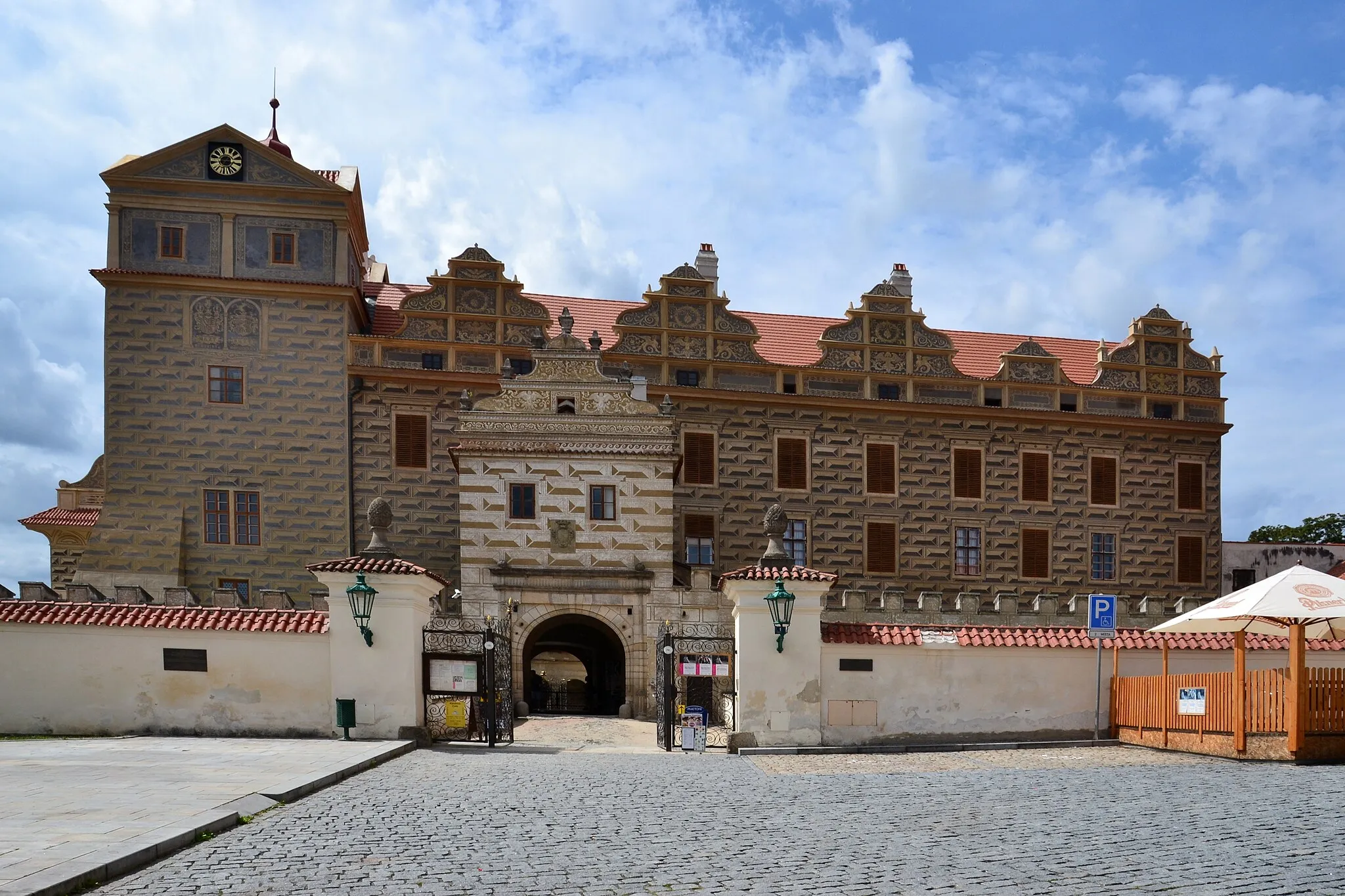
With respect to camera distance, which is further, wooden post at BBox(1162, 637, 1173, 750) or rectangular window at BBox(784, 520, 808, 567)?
rectangular window at BBox(784, 520, 808, 567)

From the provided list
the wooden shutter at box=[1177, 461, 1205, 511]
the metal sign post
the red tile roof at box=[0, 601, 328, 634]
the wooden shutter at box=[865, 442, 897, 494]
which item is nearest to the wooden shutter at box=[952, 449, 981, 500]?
the wooden shutter at box=[865, 442, 897, 494]

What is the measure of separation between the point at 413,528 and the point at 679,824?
22176 millimetres

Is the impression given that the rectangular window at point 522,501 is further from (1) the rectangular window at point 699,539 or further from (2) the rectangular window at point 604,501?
(1) the rectangular window at point 699,539

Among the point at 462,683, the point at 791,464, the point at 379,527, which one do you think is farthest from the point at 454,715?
the point at 791,464

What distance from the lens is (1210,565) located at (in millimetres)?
34531

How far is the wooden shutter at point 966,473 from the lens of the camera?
110ft

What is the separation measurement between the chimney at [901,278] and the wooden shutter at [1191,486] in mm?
8427

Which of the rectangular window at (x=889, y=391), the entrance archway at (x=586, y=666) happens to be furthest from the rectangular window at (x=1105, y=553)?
the entrance archway at (x=586, y=666)

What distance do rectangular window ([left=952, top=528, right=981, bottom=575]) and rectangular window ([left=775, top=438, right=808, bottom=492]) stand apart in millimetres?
4115

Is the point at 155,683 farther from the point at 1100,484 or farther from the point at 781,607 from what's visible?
the point at 1100,484

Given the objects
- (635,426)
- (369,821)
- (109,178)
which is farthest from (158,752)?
(109,178)

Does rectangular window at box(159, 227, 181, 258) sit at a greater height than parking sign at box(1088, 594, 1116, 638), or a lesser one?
greater

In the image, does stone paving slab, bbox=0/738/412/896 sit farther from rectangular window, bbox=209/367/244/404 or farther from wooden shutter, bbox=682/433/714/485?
wooden shutter, bbox=682/433/714/485

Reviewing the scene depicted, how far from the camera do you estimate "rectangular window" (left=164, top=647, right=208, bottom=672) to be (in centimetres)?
1781
